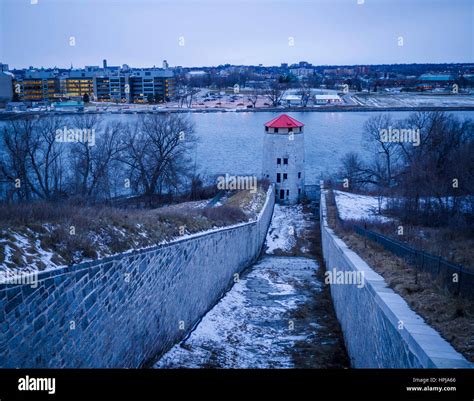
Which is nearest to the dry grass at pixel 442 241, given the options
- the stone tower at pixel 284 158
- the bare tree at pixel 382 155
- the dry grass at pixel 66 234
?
the dry grass at pixel 66 234

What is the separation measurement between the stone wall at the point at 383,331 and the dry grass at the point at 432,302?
0.35 ft

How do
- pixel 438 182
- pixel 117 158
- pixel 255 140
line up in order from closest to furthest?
pixel 438 182 → pixel 117 158 → pixel 255 140

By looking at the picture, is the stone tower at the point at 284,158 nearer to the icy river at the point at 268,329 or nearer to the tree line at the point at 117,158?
the tree line at the point at 117,158

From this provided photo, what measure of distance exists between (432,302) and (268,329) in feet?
14.8

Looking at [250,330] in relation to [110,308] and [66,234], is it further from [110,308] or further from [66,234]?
[66,234]

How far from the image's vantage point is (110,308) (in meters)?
7.07

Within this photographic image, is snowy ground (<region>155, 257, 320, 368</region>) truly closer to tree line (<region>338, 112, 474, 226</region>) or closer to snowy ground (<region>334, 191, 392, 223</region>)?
tree line (<region>338, 112, 474, 226</region>)

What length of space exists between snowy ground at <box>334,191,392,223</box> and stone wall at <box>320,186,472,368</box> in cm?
1170

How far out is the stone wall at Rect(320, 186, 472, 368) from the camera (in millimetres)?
4902

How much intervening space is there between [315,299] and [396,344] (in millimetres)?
7895

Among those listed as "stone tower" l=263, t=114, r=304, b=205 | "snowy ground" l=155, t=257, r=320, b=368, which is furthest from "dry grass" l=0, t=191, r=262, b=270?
"stone tower" l=263, t=114, r=304, b=205

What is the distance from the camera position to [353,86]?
12044cm

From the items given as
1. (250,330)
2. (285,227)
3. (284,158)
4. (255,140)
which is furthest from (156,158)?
(255,140)
